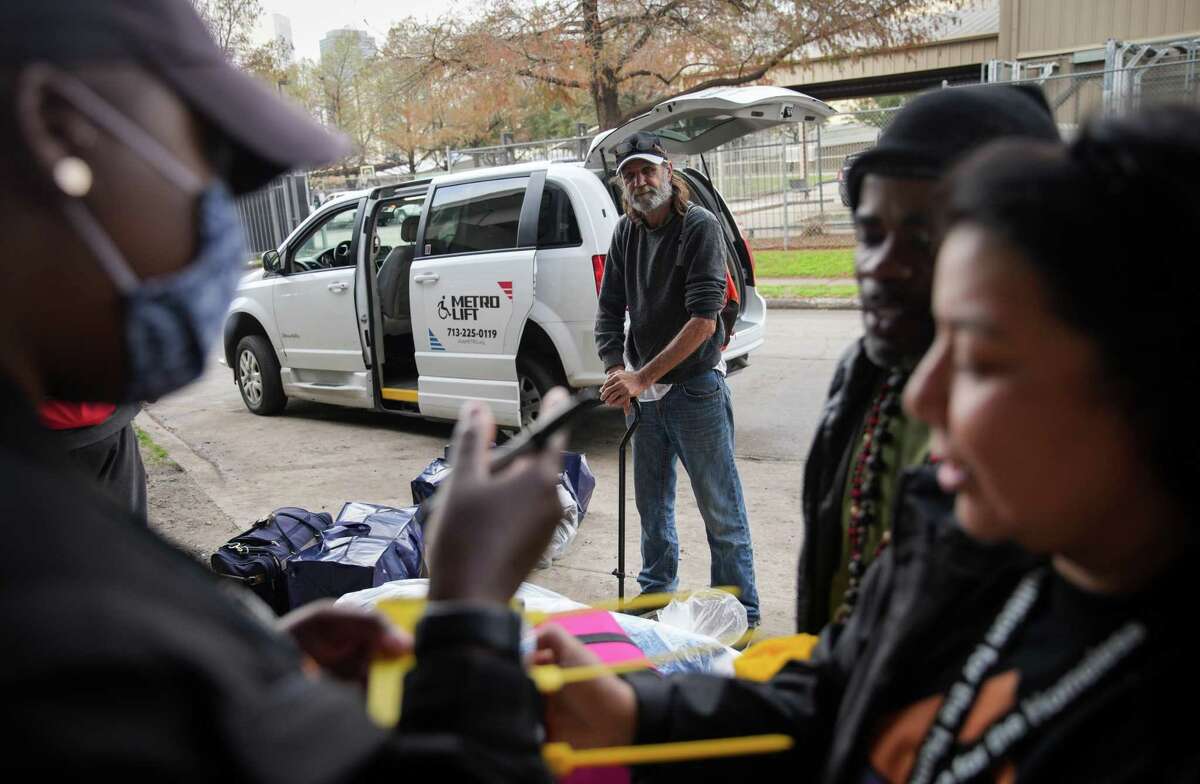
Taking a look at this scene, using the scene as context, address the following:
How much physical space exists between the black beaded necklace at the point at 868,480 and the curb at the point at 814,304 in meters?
10.9

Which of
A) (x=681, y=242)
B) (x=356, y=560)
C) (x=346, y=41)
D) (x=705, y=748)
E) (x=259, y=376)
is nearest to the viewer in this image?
(x=705, y=748)

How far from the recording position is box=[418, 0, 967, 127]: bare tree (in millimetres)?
14672

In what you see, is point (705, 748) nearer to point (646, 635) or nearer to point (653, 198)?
point (646, 635)

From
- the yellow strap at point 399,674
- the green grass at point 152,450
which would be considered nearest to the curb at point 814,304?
the green grass at point 152,450

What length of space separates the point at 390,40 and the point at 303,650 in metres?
18.4

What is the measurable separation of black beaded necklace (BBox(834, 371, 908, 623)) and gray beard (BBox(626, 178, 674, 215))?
259 cm

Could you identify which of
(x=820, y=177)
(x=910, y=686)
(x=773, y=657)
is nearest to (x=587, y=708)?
(x=773, y=657)

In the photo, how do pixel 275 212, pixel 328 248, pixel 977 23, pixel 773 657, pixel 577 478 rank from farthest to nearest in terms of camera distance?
1. pixel 977 23
2. pixel 275 212
3. pixel 328 248
4. pixel 577 478
5. pixel 773 657

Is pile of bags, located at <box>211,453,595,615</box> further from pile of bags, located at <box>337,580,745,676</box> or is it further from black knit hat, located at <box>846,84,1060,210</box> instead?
black knit hat, located at <box>846,84,1060,210</box>

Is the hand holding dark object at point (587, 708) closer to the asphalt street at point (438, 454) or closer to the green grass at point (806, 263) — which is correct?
the asphalt street at point (438, 454)

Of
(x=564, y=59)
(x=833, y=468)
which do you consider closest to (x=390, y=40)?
(x=564, y=59)

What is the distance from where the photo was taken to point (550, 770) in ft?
3.37

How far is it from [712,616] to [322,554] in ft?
5.64

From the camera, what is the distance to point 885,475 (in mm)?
1691
